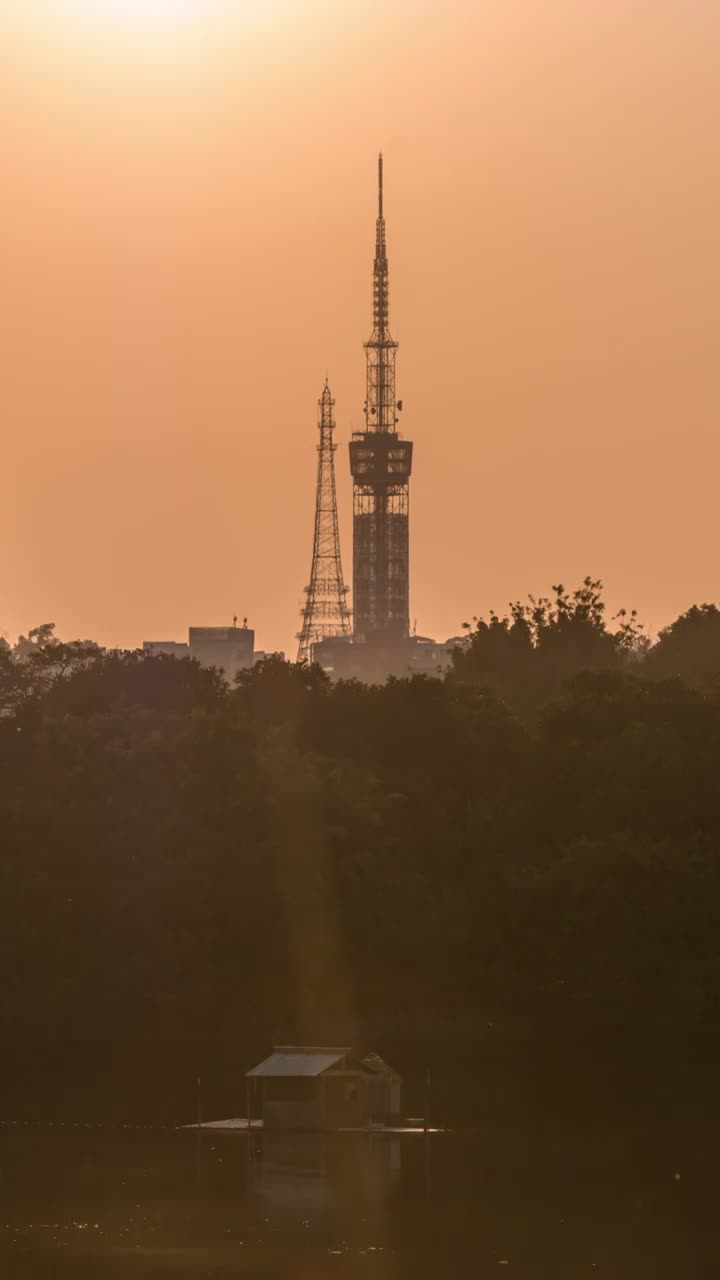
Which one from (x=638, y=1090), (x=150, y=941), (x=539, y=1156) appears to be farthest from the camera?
(x=150, y=941)

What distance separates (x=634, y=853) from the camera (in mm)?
94250

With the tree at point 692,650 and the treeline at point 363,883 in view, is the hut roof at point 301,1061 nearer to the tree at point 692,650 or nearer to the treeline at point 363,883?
the treeline at point 363,883

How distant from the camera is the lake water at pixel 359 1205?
54062 mm

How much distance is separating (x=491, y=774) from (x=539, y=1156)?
36.7m

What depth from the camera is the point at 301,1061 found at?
232 ft

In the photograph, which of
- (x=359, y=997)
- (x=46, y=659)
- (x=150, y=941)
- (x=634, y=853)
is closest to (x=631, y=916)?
(x=634, y=853)

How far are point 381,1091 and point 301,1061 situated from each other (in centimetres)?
232

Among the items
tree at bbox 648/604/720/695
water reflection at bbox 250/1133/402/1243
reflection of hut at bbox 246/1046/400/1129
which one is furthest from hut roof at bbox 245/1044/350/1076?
tree at bbox 648/604/720/695

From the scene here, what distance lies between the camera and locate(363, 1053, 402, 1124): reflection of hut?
234 feet

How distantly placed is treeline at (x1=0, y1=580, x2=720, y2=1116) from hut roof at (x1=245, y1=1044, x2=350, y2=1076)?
47.8 ft

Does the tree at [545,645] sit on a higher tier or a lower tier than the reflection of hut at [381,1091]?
higher

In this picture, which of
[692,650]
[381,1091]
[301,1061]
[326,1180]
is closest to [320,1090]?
[301,1061]

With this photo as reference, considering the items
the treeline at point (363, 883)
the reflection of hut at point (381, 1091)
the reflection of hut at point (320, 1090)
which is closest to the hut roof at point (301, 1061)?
the reflection of hut at point (320, 1090)

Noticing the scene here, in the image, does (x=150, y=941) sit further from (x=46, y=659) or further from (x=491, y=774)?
(x=46, y=659)
